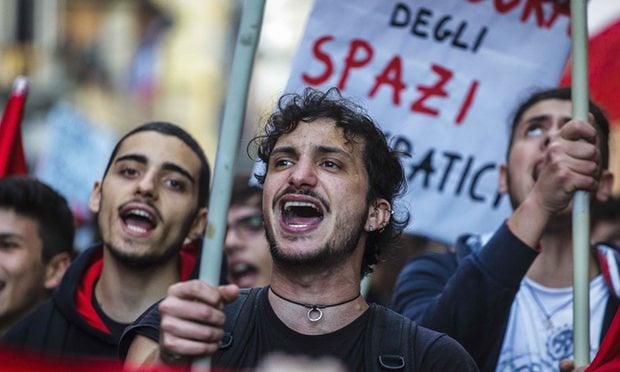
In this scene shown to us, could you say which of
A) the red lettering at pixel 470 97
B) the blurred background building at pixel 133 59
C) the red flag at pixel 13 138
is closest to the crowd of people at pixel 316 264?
the red flag at pixel 13 138

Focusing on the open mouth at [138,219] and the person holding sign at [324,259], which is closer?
the person holding sign at [324,259]

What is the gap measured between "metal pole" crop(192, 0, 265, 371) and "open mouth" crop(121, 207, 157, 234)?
1866 mm

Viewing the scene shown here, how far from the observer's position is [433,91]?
18.1 ft

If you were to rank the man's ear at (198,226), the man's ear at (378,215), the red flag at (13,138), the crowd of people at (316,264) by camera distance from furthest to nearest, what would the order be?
the red flag at (13,138) → the man's ear at (198,226) → the man's ear at (378,215) → the crowd of people at (316,264)

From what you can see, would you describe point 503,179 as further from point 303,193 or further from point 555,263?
point 303,193

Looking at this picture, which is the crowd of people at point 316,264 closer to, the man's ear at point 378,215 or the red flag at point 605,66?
the man's ear at point 378,215

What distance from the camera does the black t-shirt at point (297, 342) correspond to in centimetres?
356

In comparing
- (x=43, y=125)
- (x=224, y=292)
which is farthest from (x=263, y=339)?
(x=43, y=125)

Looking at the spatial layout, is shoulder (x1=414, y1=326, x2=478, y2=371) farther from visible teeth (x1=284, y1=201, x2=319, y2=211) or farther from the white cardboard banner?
the white cardboard banner

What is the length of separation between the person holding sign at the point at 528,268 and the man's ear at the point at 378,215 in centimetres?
35

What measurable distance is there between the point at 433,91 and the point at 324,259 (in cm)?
190

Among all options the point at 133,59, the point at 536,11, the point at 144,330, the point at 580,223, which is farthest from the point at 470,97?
the point at 133,59

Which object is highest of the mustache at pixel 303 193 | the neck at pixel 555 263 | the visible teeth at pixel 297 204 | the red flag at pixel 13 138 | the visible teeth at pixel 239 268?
the mustache at pixel 303 193

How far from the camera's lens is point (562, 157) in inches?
157
